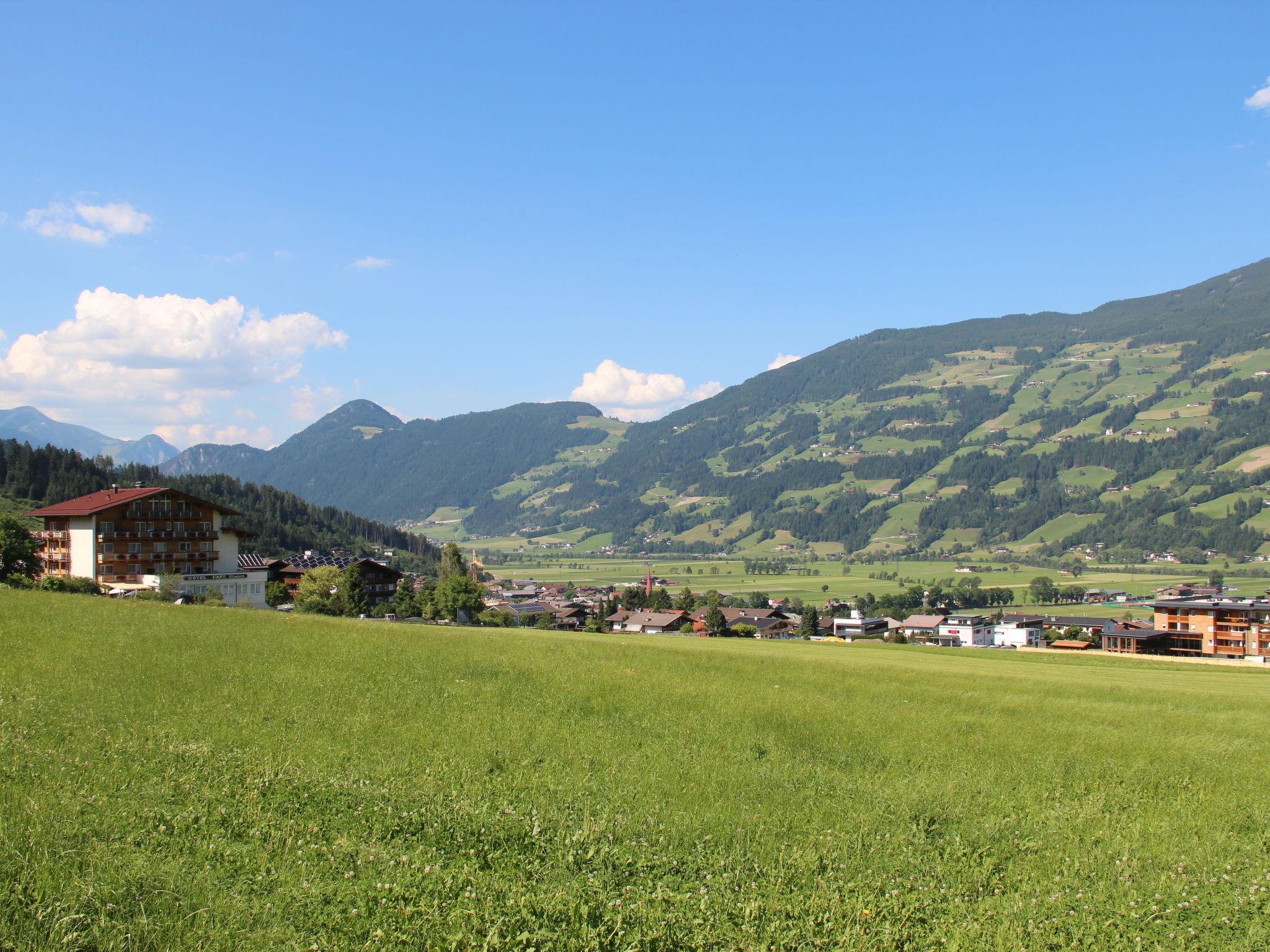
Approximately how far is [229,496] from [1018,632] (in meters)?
148

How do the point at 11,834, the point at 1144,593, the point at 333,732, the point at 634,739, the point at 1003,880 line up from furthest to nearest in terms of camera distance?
the point at 1144,593 → the point at 634,739 → the point at 333,732 → the point at 1003,880 → the point at 11,834

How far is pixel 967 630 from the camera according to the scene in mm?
112125

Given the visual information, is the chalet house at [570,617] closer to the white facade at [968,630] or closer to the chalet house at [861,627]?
the chalet house at [861,627]

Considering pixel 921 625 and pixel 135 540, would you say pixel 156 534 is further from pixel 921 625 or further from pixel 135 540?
pixel 921 625

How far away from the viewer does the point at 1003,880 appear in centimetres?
957

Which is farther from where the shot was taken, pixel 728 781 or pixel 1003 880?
pixel 728 781

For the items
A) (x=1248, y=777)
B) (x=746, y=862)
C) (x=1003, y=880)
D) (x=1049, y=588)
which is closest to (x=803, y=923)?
(x=746, y=862)

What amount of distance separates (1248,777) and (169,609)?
27.6m

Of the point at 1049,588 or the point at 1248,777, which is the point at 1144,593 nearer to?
the point at 1049,588

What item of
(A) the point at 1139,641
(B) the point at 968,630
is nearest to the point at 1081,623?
(B) the point at 968,630

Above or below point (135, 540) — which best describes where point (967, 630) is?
below

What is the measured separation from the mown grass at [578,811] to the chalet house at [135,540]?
4830 cm

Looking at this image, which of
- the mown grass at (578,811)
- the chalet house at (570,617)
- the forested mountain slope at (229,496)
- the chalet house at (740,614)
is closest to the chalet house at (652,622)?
the chalet house at (740,614)

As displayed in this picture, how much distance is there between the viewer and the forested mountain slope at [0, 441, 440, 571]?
122 m
